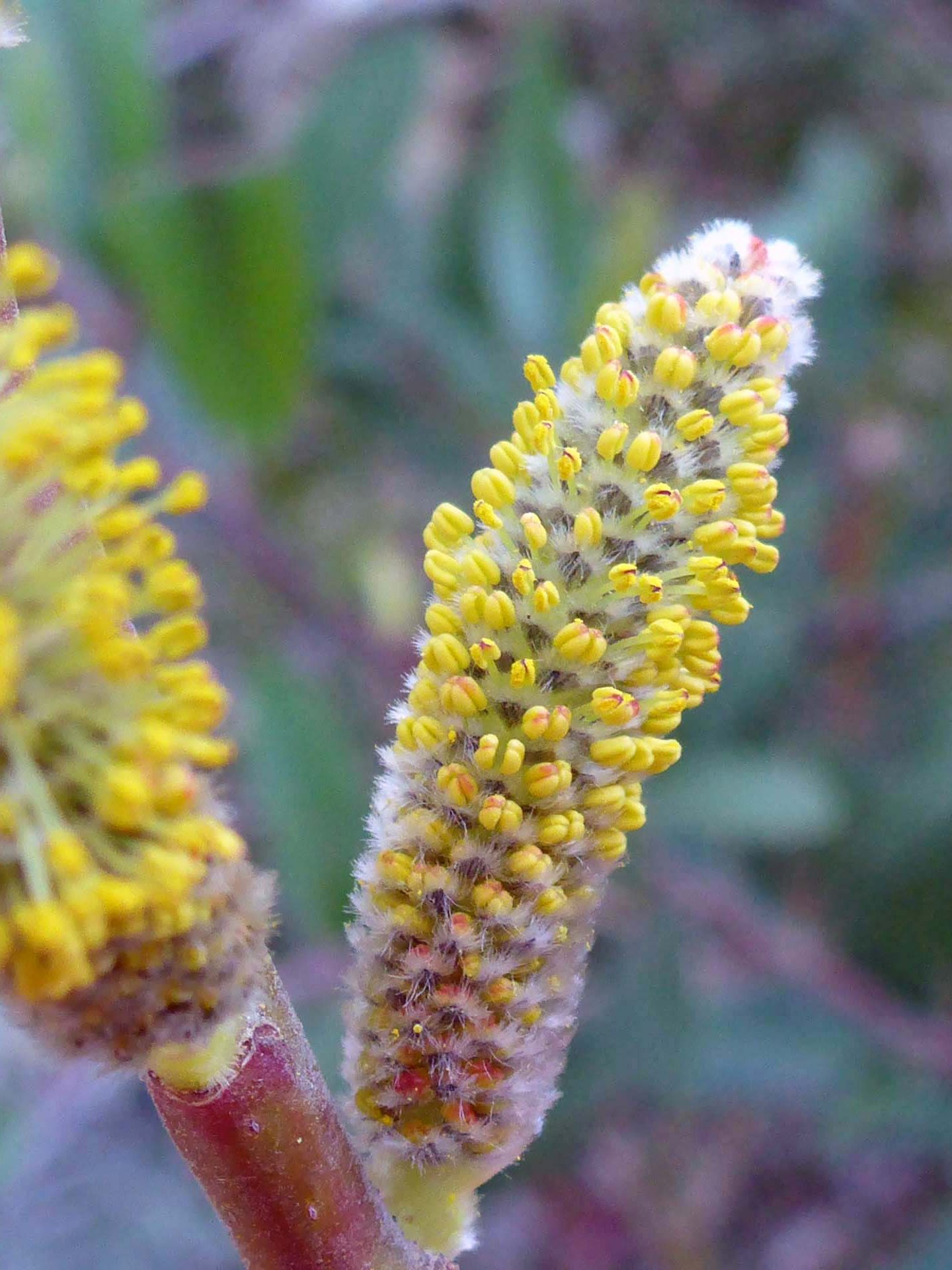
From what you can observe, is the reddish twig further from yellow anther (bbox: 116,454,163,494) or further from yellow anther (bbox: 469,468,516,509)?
yellow anther (bbox: 116,454,163,494)

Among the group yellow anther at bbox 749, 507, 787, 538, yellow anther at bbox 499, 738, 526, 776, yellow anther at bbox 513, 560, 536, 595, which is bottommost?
yellow anther at bbox 499, 738, 526, 776

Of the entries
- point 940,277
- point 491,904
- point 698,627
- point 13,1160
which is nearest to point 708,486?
point 698,627

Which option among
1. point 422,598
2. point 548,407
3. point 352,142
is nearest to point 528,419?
point 548,407

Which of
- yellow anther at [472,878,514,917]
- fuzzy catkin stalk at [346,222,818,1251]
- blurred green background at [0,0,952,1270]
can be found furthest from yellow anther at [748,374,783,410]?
blurred green background at [0,0,952,1270]

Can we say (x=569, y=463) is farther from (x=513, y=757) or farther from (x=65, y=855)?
(x=65, y=855)

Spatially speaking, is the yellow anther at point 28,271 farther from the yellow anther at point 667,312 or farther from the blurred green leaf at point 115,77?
the blurred green leaf at point 115,77

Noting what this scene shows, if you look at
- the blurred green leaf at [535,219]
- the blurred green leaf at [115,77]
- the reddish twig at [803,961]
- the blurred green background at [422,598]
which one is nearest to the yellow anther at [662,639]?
the blurred green background at [422,598]
